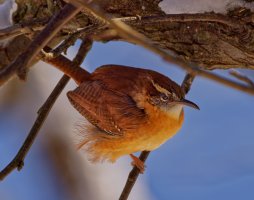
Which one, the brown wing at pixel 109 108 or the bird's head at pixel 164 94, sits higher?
the bird's head at pixel 164 94

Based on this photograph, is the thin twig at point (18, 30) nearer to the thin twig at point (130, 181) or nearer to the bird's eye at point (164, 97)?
the bird's eye at point (164, 97)

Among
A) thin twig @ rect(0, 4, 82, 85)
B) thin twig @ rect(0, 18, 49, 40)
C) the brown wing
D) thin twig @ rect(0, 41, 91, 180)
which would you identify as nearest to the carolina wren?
the brown wing

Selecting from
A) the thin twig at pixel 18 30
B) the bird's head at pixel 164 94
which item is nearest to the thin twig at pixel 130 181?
the bird's head at pixel 164 94

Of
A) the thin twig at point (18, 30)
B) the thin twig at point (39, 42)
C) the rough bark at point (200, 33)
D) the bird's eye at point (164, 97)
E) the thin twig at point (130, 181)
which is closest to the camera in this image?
the thin twig at point (39, 42)

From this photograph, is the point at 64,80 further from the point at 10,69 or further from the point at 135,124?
the point at 10,69

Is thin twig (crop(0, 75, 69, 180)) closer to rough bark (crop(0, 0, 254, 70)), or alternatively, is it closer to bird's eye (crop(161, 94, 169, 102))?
rough bark (crop(0, 0, 254, 70))

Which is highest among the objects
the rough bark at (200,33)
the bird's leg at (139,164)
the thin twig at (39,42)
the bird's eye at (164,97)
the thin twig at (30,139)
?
the rough bark at (200,33)

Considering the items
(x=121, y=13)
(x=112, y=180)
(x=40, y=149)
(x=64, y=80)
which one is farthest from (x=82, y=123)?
(x=40, y=149)

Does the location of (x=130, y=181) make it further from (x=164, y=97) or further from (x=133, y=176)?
(x=164, y=97)
